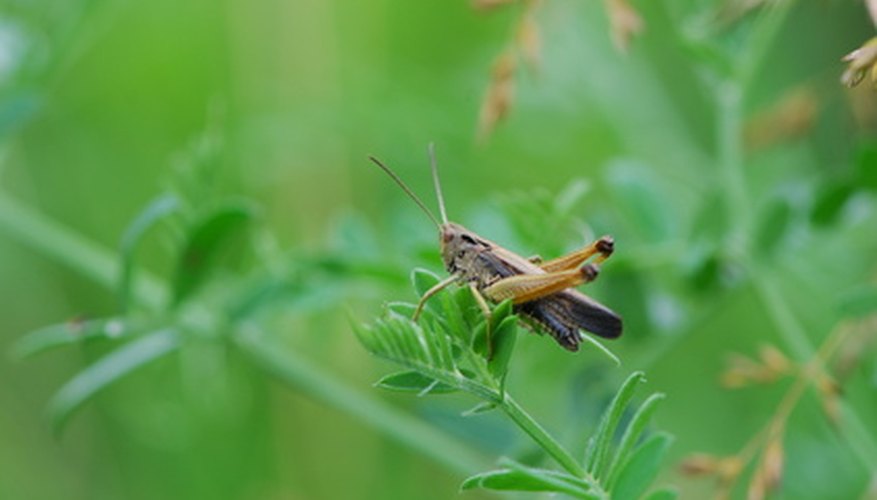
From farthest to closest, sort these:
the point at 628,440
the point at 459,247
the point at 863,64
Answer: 1. the point at 459,247
2. the point at 628,440
3. the point at 863,64

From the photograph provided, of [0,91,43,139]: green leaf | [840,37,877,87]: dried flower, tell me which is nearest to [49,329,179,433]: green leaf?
[0,91,43,139]: green leaf

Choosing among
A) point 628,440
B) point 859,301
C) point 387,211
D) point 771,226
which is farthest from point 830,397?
point 387,211

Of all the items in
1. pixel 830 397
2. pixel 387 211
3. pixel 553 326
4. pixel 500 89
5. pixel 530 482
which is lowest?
pixel 530 482

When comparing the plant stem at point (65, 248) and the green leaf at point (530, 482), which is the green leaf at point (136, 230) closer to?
the plant stem at point (65, 248)

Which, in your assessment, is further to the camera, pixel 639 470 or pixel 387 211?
pixel 387 211

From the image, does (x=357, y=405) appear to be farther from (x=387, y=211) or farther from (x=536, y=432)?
(x=536, y=432)

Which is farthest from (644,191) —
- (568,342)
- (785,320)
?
(568,342)

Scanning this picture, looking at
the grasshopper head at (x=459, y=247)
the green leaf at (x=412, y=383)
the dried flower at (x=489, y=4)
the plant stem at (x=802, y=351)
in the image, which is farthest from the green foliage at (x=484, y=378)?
the plant stem at (x=802, y=351)
